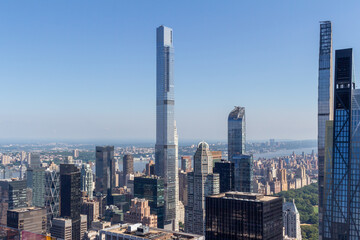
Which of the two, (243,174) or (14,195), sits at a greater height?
(243,174)

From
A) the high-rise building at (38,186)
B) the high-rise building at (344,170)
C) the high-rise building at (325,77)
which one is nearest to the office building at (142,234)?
the high-rise building at (344,170)

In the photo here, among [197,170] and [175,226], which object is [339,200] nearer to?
[197,170]

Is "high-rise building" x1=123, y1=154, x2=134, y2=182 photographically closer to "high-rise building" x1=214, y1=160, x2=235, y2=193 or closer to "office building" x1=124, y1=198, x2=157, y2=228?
"office building" x1=124, y1=198, x2=157, y2=228

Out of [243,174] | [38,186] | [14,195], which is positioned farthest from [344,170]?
[38,186]

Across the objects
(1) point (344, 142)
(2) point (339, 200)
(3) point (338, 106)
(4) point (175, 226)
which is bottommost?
(4) point (175, 226)

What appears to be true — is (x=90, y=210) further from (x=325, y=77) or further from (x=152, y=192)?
(x=325, y=77)

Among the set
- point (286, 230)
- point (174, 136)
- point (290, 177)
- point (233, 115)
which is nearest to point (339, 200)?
point (286, 230)

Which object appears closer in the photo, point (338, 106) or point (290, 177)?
point (338, 106)

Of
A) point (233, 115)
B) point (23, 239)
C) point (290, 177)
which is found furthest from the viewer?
point (290, 177)
